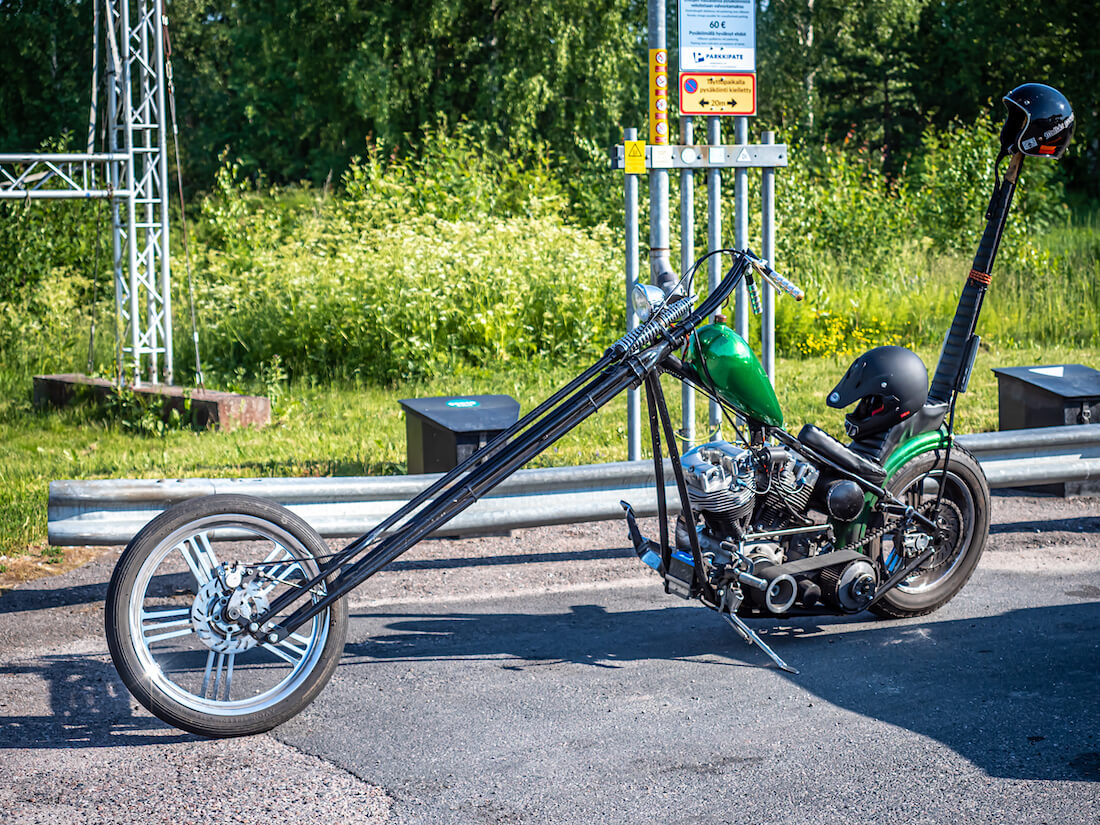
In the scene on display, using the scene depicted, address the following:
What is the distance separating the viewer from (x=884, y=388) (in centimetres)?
498

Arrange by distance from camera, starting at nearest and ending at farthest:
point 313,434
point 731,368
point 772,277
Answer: point 772,277 < point 731,368 < point 313,434

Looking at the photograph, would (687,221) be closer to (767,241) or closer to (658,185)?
(658,185)

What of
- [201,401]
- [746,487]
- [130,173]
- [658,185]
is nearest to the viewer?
[746,487]

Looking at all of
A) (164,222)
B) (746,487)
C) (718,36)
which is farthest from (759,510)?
(164,222)

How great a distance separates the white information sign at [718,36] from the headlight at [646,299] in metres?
Answer: 3.06

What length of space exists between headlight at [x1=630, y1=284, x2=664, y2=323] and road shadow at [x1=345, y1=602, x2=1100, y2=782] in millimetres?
1404

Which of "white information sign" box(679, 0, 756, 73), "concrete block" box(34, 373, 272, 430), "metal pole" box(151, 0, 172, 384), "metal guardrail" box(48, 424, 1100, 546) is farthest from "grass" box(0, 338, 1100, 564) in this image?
"white information sign" box(679, 0, 756, 73)

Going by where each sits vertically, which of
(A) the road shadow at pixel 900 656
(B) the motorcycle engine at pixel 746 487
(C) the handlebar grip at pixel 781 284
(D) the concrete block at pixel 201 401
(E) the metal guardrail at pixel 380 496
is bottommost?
(A) the road shadow at pixel 900 656

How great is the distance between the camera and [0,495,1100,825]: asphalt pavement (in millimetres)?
3664

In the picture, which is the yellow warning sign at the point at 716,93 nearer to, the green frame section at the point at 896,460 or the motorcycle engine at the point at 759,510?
the green frame section at the point at 896,460

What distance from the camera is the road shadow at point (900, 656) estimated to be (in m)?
4.12

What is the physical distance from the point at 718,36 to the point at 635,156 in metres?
0.89

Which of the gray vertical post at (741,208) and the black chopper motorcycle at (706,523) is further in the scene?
the gray vertical post at (741,208)

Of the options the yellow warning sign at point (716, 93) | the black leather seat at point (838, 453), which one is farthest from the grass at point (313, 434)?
the black leather seat at point (838, 453)
